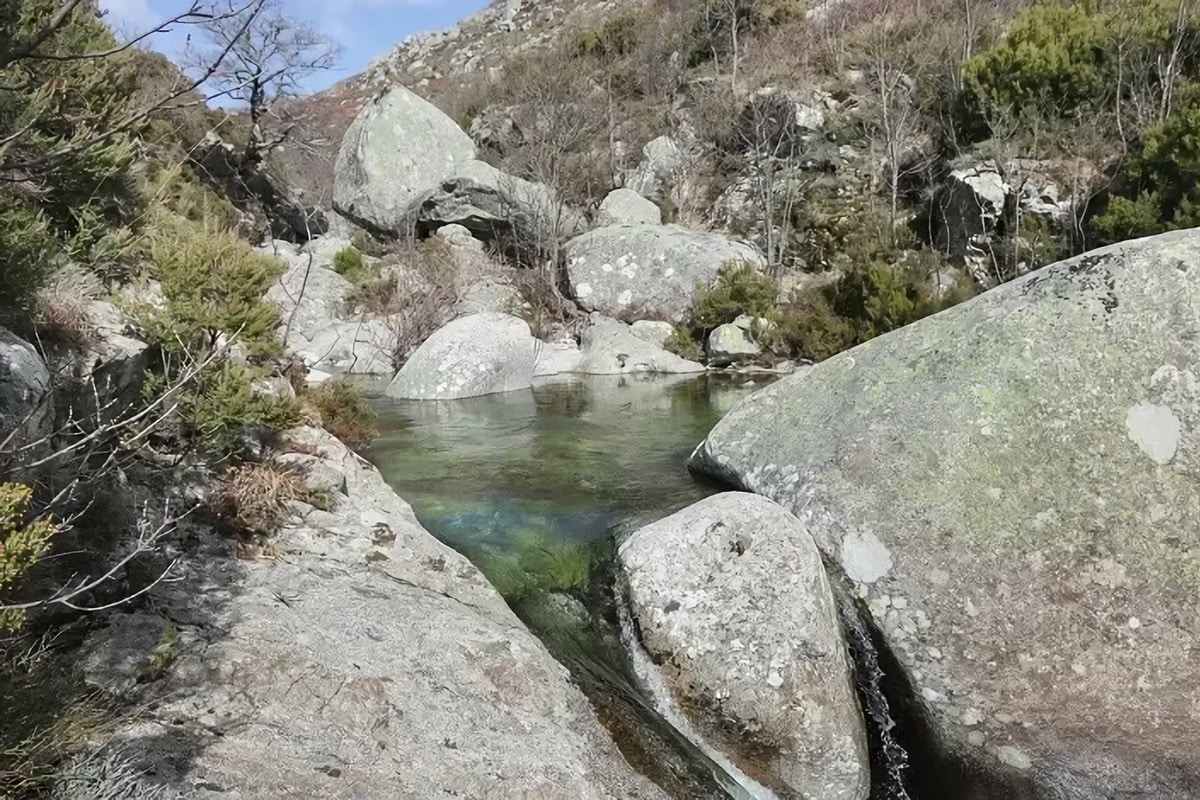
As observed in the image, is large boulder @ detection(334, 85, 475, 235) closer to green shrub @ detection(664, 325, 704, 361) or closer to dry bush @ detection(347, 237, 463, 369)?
dry bush @ detection(347, 237, 463, 369)

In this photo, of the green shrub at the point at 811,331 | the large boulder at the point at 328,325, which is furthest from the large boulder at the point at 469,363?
the green shrub at the point at 811,331

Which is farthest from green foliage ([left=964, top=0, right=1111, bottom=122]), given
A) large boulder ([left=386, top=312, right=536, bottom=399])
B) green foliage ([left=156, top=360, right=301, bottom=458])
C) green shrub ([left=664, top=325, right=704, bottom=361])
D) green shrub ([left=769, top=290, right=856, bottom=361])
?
green foliage ([left=156, top=360, right=301, bottom=458])

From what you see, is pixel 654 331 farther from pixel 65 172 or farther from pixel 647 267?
pixel 65 172

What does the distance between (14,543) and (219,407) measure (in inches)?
174

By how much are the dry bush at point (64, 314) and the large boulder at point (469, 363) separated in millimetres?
7844

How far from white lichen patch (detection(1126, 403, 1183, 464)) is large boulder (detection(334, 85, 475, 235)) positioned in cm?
2326

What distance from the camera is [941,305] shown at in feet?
52.6

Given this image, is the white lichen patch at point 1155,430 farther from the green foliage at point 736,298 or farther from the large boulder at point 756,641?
the green foliage at point 736,298

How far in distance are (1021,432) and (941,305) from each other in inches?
458

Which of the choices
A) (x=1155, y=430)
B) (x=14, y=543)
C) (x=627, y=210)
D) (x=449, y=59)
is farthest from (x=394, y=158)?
(x=449, y=59)

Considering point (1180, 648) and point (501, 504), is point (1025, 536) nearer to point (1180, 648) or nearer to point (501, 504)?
point (1180, 648)

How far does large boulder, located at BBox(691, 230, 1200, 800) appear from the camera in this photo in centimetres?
447

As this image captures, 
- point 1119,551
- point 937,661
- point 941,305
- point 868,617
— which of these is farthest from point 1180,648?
point 941,305

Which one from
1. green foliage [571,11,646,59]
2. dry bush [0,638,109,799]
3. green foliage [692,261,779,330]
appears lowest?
green foliage [692,261,779,330]
